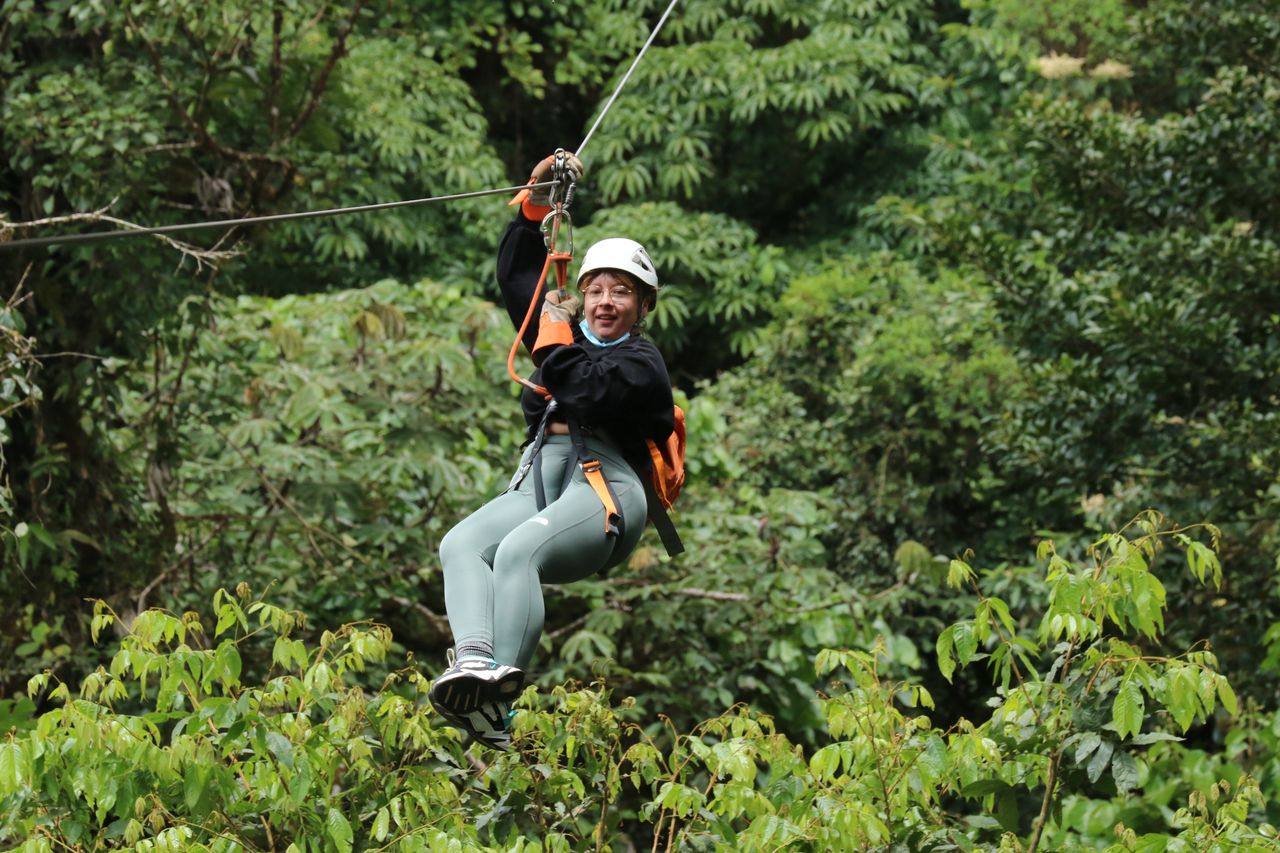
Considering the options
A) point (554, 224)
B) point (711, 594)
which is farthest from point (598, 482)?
point (711, 594)

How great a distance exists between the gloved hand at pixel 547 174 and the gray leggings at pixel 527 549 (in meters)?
0.63

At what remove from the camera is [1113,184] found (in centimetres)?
790

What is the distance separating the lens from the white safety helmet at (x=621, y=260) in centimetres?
409

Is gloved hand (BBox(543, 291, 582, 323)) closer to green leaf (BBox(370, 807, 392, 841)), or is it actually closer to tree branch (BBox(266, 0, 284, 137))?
green leaf (BBox(370, 807, 392, 841))

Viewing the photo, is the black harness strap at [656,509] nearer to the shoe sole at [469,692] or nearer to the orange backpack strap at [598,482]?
the orange backpack strap at [598,482]

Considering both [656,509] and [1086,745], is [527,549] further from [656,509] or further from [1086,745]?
[1086,745]

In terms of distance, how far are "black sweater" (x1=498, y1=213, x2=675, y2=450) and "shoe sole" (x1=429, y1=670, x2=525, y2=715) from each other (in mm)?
673

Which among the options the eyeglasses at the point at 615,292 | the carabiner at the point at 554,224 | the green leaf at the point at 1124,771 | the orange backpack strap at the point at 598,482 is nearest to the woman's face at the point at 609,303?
the eyeglasses at the point at 615,292

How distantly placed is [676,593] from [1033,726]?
11.0 ft

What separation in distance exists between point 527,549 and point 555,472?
1.15 ft

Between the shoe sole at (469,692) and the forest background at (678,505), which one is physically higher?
the shoe sole at (469,692)

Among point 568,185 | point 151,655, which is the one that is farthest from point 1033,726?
point 151,655

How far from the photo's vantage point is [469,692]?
359 centimetres

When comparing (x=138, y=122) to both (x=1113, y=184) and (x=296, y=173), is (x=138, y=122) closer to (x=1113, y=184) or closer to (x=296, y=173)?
(x=296, y=173)
